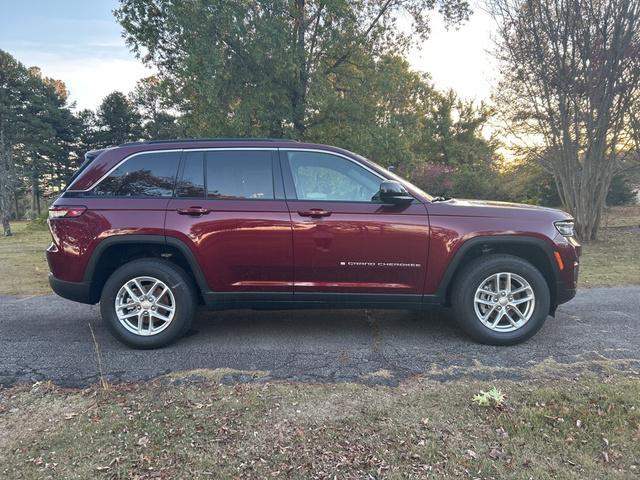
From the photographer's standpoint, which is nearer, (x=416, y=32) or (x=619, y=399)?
(x=619, y=399)

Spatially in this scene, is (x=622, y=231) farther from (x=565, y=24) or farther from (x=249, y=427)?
(x=249, y=427)

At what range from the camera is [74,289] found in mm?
3922

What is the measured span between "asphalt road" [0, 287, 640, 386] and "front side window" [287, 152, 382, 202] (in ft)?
4.65

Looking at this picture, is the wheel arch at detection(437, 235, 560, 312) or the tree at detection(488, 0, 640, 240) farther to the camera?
the tree at detection(488, 0, 640, 240)

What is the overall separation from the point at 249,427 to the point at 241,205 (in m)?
1.98

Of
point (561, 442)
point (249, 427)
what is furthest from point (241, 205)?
point (561, 442)

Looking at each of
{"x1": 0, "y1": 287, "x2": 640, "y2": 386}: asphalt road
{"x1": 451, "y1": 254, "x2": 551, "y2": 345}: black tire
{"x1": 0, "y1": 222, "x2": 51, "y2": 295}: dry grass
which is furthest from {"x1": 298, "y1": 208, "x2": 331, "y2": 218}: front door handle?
{"x1": 0, "y1": 222, "x2": 51, "y2": 295}: dry grass

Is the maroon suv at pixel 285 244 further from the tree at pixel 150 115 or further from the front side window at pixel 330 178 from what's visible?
the tree at pixel 150 115

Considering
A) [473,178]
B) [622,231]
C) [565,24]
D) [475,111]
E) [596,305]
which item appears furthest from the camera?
[475,111]

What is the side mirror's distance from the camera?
12.2 feet

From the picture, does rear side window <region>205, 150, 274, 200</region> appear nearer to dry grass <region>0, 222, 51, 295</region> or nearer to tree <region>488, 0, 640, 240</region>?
dry grass <region>0, 222, 51, 295</region>

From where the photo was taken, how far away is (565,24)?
33.0 ft

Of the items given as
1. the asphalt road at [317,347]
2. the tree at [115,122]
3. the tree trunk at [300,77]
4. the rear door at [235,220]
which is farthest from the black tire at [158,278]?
the tree at [115,122]

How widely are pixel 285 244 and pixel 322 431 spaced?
1738 millimetres
